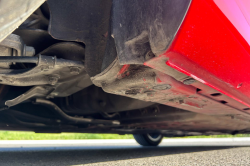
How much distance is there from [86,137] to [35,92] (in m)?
5.49

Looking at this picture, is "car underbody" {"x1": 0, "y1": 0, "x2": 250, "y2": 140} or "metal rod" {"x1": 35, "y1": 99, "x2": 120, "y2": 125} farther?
"metal rod" {"x1": 35, "y1": 99, "x2": 120, "y2": 125}

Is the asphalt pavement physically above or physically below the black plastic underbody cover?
below

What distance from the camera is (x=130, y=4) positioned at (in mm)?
834

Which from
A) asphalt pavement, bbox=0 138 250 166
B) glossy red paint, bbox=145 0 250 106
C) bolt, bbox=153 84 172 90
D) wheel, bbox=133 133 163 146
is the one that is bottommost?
wheel, bbox=133 133 163 146

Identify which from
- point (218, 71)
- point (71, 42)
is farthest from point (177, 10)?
point (71, 42)

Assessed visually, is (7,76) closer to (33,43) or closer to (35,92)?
(33,43)

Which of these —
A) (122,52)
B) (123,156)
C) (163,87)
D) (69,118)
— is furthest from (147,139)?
(122,52)

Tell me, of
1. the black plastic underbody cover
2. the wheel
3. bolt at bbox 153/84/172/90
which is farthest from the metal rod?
the wheel

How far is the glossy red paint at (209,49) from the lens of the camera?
0.69 m

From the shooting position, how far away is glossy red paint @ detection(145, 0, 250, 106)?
2.27ft

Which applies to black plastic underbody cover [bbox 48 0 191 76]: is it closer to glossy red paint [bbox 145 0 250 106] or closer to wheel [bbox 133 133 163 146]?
glossy red paint [bbox 145 0 250 106]

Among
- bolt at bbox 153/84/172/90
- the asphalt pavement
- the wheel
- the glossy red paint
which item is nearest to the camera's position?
the glossy red paint

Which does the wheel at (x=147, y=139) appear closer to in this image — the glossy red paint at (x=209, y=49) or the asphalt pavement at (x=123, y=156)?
the asphalt pavement at (x=123, y=156)

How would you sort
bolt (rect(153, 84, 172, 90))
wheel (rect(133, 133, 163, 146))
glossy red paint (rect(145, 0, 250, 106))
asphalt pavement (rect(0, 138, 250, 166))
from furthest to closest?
wheel (rect(133, 133, 163, 146)) → asphalt pavement (rect(0, 138, 250, 166)) → bolt (rect(153, 84, 172, 90)) → glossy red paint (rect(145, 0, 250, 106))
